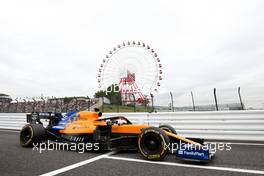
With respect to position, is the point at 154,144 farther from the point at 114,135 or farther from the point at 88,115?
the point at 88,115

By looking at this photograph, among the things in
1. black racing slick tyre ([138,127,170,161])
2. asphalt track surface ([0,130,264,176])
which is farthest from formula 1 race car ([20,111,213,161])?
asphalt track surface ([0,130,264,176])

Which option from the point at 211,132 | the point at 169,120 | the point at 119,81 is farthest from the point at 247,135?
the point at 119,81

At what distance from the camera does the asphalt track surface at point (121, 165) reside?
3.64 meters

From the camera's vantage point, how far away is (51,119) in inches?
267

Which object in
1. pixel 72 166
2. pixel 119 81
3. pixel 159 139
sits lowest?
pixel 72 166

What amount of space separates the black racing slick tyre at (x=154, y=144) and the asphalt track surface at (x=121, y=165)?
16cm

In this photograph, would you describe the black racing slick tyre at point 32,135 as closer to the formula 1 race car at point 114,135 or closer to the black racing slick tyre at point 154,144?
the formula 1 race car at point 114,135

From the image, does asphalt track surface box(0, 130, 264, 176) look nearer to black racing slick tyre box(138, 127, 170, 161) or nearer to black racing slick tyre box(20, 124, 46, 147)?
black racing slick tyre box(138, 127, 170, 161)

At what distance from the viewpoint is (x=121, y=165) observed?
4.13m

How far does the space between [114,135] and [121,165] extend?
4.57 feet

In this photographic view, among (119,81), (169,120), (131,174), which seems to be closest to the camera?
(131,174)

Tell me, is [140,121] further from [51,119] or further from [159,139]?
[159,139]

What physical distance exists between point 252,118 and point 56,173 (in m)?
6.28

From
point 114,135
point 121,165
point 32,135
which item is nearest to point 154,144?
point 121,165
